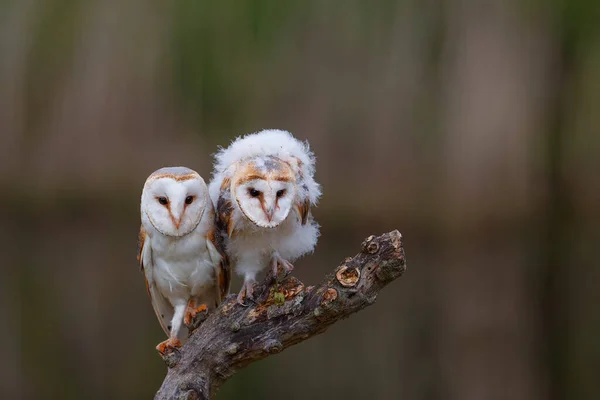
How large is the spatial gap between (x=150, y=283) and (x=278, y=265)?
1.11 ft

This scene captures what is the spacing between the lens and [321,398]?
321cm

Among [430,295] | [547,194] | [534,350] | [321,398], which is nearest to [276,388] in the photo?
[321,398]

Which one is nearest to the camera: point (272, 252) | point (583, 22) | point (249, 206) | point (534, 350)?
point (249, 206)

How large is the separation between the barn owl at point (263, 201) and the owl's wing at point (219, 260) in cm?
2

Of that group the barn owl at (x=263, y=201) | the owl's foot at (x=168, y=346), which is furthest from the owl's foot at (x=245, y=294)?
the owl's foot at (x=168, y=346)

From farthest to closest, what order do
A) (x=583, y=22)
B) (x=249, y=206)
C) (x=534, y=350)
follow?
(x=534, y=350)
(x=583, y=22)
(x=249, y=206)

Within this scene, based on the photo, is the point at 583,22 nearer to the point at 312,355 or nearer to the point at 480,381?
the point at 480,381

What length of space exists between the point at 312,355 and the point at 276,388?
0.24 meters

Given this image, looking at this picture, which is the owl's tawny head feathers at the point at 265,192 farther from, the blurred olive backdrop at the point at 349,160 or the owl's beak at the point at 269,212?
the blurred olive backdrop at the point at 349,160

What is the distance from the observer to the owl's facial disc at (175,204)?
128 cm

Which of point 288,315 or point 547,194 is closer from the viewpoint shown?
point 288,315

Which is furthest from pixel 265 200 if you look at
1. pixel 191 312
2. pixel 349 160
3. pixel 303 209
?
pixel 349 160

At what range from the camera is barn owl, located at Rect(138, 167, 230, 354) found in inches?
51.2

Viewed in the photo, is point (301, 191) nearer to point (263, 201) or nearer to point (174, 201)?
point (263, 201)
